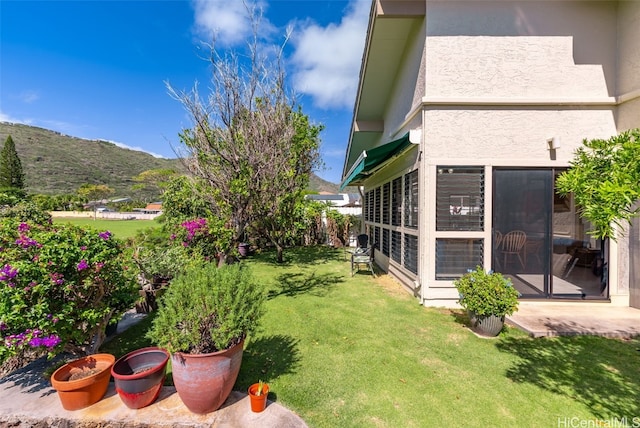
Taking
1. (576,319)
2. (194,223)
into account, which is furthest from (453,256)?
(194,223)

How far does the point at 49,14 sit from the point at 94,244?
13331 mm

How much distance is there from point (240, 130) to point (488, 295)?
5.97 meters

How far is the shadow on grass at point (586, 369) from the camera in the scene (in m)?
3.44

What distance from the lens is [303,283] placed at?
9164mm

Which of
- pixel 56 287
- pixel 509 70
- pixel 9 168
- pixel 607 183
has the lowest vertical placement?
pixel 56 287

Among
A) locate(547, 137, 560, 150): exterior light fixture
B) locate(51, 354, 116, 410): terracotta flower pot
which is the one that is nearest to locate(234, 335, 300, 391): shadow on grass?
locate(51, 354, 116, 410): terracotta flower pot

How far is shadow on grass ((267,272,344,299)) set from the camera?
26.6 ft

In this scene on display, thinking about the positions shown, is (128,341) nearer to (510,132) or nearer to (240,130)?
(240,130)

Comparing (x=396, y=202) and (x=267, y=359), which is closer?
(x=267, y=359)

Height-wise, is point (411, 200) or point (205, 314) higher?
point (411, 200)

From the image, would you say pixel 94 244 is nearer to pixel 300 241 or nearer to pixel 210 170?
pixel 210 170

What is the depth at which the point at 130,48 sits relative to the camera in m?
15.7

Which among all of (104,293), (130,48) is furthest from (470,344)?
(130,48)

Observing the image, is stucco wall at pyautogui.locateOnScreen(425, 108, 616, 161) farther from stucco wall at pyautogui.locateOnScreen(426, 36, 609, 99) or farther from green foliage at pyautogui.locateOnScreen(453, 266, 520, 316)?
green foliage at pyautogui.locateOnScreen(453, 266, 520, 316)
